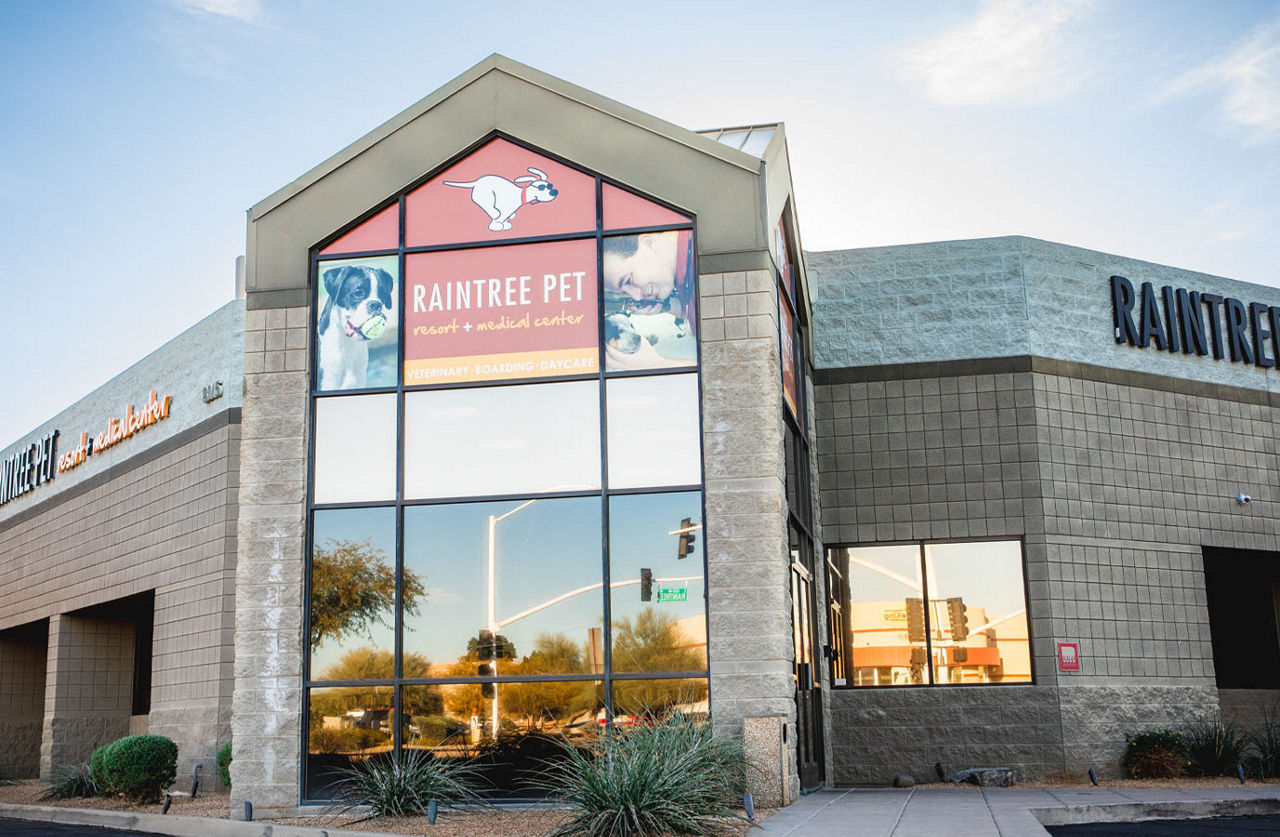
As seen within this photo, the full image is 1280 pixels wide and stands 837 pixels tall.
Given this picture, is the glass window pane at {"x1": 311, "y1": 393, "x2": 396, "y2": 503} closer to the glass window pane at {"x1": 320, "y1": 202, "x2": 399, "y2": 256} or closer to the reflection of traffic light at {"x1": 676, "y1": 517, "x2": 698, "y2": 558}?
the glass window pane at {"x1": 320, "y1": 202, "x2": 399, "y2": 256}

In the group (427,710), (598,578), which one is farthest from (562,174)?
(427,710)

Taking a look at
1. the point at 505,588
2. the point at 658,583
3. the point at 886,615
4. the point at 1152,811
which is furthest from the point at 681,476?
the point at 886,615

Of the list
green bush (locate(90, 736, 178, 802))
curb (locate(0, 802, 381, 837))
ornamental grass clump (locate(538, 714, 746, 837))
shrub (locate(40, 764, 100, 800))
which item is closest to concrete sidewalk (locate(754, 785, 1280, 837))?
ornamental grass clump (locate(538, 714, 746, 837))

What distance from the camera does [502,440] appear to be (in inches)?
599

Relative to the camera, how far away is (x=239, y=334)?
2247cm

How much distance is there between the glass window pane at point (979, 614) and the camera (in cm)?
1952

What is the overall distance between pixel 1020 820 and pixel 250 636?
8846mm

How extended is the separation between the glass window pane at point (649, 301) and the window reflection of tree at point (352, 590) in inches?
140

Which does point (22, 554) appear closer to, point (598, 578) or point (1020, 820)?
point (598, 578)

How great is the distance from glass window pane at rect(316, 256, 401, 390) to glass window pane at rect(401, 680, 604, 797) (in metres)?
3.88

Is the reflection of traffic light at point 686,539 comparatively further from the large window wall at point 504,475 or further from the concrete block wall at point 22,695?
the concrete block wall at point 22,695

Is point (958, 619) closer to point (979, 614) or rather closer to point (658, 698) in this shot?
point (979, 614)

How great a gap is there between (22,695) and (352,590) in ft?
68.9

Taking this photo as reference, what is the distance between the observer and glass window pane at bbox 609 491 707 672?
14391 millimetres
